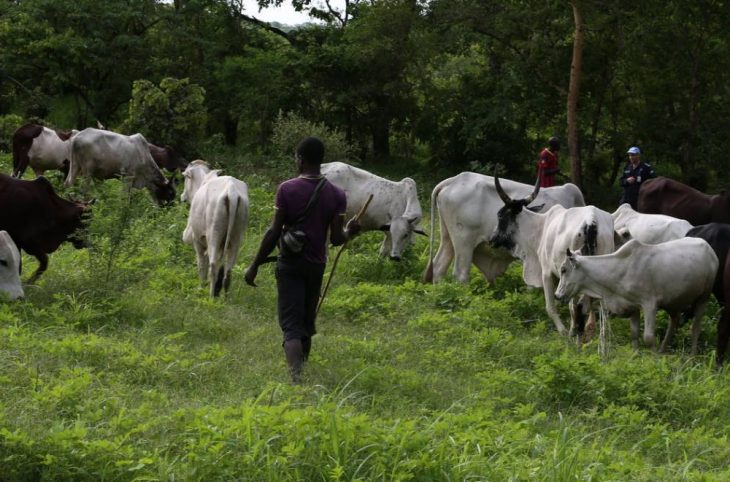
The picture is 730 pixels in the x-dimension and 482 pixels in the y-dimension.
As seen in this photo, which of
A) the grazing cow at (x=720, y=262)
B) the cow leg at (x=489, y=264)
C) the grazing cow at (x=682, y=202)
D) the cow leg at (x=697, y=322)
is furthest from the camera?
the grazing cow at (x=682, y=202)

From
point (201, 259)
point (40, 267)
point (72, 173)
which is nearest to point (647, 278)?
point (201, 259)

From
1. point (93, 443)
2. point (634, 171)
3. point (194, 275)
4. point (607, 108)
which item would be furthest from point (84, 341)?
point (607, 108)

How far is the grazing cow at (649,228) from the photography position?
1062 centimetres

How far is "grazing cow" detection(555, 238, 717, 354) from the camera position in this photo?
29.5 feet

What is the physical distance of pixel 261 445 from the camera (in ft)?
17.4

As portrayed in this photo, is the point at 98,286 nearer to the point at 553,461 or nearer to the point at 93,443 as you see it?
the point at 93,443

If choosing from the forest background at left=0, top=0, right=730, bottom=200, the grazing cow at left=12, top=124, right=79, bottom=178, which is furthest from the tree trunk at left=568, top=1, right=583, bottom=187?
the grazing cow at left=12, top=124, right=79, bottom=178

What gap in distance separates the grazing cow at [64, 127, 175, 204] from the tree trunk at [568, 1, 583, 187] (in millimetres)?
8339

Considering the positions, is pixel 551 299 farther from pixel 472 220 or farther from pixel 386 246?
pixel 386 246

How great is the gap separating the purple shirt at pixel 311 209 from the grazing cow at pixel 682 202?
21.9ft

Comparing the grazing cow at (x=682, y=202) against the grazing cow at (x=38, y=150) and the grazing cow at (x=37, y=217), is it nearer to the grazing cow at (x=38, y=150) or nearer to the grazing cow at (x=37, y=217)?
the grazing cow at (x=37, y=217)

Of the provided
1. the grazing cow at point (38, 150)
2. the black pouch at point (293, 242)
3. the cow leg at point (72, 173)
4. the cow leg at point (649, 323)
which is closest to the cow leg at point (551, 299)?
the cow leg at point (649, 323)

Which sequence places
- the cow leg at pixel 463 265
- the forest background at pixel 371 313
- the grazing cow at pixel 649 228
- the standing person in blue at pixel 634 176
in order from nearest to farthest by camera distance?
1. the forest background at pixel 371 313
2. the grazing cow at pixel 649 228
3. the cow leg at pixel 463 265
4. the standing person in blue at pixel 634 176

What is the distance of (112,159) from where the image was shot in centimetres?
1547
